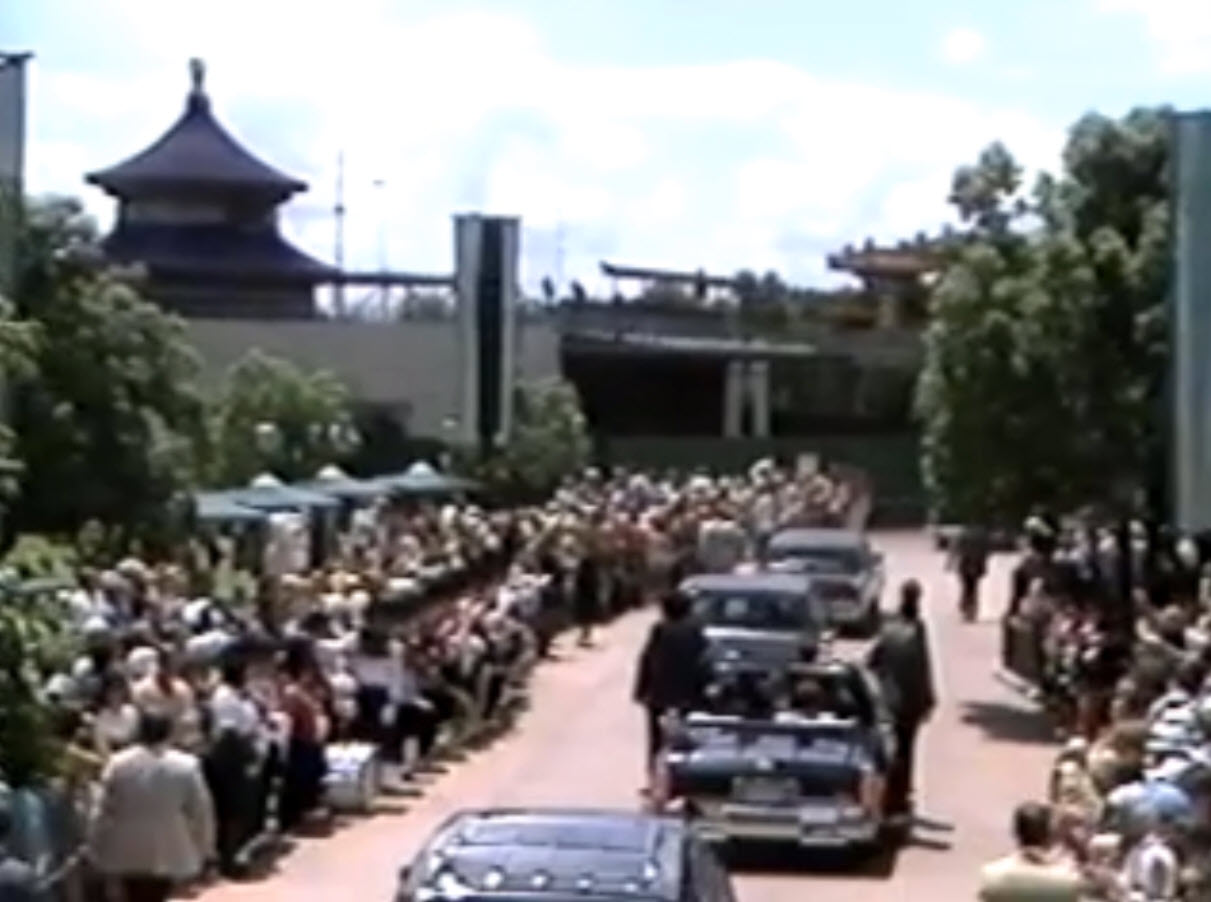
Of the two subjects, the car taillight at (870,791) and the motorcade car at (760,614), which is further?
the motorcade car at (760,614)

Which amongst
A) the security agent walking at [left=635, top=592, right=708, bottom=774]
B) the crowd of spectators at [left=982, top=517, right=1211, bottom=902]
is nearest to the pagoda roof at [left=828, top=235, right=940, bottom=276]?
the crowd of spectators at [left=982, top=517, right=1211, bottom=902]

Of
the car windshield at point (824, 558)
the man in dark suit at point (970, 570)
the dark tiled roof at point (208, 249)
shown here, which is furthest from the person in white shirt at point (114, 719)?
the dark tiled roof at point (208, 249)

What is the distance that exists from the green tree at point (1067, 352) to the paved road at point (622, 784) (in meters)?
2.46

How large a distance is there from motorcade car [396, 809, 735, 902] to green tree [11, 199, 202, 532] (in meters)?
28.3

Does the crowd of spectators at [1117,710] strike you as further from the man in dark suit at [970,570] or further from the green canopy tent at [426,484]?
the green canopy tent at [426,484]

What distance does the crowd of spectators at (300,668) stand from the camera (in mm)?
20125

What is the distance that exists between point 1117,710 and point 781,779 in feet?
7.60

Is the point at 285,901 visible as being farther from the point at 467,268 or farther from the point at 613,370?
the point at 613,370

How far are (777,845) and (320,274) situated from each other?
240 feet

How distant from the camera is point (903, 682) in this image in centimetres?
2702

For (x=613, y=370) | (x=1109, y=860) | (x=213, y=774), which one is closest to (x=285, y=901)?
(x=213, y=774)

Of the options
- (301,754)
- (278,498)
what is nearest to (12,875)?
(301,754)

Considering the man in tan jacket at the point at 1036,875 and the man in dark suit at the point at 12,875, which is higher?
the man in dark suit at the point at 12,875

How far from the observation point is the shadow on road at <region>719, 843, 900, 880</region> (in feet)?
84.0
